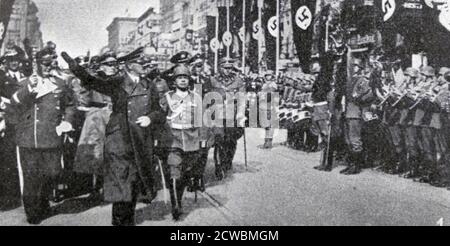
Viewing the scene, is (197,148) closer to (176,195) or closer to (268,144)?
(176,195)

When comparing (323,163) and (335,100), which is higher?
(335,100)

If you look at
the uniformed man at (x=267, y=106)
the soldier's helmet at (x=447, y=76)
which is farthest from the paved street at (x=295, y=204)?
the uniformed man at (x=267, y=106)

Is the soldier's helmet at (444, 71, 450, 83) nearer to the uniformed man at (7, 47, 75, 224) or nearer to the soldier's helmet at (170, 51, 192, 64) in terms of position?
the soldier's helmet at (170, 51, 192, 64)

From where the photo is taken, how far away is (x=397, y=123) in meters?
8.83

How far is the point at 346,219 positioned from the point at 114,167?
264cm

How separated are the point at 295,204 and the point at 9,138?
380cm

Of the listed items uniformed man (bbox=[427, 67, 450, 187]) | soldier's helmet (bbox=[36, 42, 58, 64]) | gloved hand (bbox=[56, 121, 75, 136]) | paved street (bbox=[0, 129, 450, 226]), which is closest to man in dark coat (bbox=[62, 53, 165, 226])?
paved street (bbox=[0, 129, 450, 226])

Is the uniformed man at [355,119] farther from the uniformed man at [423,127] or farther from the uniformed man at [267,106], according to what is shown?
the uniformed man at [267,106]

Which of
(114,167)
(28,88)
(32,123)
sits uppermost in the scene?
(28,88)

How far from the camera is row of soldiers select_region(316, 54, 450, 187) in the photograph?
7.95 m

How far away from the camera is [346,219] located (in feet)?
19.6

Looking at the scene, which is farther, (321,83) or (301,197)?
(321,83)

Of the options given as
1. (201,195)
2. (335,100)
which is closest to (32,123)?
(201,195)
